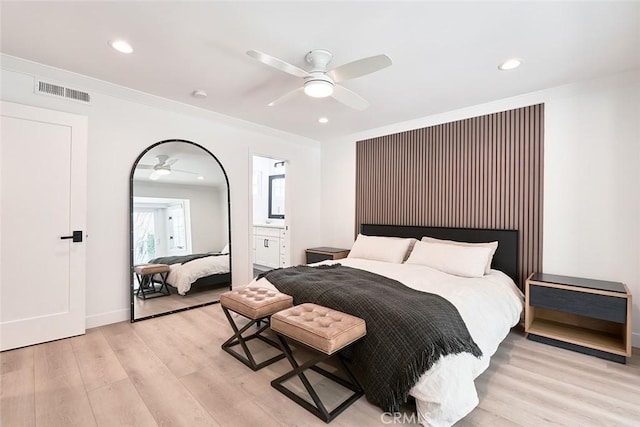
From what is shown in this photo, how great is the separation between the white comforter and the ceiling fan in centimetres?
177

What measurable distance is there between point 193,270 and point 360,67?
10.3ft

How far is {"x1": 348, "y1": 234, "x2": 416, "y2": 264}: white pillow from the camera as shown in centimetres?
368

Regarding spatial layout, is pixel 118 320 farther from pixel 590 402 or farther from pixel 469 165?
pixel 469 165

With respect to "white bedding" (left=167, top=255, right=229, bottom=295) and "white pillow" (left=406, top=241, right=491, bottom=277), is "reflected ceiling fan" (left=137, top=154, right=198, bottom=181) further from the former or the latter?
"white pillow" (left=406, top=241, right=491, bottom=277)

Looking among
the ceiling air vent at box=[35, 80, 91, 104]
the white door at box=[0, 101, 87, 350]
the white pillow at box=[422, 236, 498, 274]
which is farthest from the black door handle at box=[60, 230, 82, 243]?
the white pillow at box=[422, 236, 498, 274]

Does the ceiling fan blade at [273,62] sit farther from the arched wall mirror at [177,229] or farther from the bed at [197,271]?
the bed at [197,271]

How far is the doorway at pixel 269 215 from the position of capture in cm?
559

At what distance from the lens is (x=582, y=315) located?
2.61 metres

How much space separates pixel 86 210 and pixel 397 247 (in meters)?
3.43

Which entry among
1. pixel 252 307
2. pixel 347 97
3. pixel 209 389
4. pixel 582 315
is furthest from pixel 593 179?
pixel 209 389

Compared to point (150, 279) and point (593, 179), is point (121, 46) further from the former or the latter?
point (593, 179)

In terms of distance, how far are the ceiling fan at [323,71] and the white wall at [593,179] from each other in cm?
216

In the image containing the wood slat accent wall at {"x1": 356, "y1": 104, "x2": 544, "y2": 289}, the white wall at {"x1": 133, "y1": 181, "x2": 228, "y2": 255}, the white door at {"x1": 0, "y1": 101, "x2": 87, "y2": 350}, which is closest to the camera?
the white door at {"x1": 0, "y1": 101, "x2": 87, "y2": 350}

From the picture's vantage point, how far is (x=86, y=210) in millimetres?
2973
